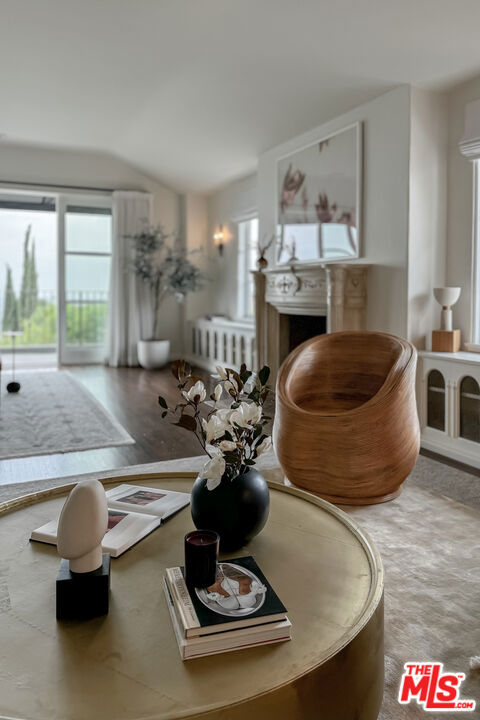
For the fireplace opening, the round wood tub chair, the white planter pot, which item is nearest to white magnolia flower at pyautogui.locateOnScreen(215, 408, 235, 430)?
the round wood tub chair

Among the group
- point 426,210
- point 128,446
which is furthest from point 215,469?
point 426,210

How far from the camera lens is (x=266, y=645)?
101 centimetres

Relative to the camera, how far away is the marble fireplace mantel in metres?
4.24

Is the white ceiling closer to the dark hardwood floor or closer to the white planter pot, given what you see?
the dark hardwood floor

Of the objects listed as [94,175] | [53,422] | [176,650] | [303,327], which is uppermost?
[94,175]

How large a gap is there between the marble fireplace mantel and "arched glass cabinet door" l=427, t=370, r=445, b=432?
793 mm

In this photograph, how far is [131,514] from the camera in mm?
1538

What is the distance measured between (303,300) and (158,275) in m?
3.29

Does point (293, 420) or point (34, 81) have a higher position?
point (34, 81)

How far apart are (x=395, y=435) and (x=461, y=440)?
3.62 ft

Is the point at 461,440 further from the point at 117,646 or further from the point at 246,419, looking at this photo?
the point at 117,646

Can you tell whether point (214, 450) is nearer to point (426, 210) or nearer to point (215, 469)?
point (215, 469)

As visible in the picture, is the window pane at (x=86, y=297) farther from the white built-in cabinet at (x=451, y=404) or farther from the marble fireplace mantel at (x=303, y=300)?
the white built-in cabinet at (x=451, y=404)

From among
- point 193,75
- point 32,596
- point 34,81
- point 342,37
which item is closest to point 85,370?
point 34,81
